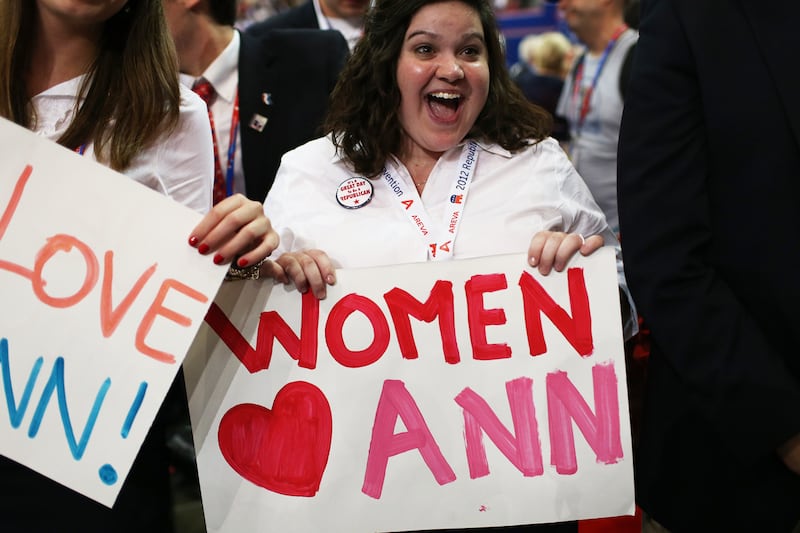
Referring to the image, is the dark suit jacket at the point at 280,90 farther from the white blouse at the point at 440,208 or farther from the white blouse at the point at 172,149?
the white blouse at the point at 172,149

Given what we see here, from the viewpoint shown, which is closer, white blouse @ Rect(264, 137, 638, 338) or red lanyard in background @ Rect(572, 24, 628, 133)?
white blouse @ Rect(264, 137, 638, 338)

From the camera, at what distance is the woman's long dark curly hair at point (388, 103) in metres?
1.89

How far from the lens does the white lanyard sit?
173cm

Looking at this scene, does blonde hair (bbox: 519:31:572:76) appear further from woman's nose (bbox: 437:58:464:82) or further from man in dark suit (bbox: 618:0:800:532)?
man in dark suit (bbox: 618:0:800:532)

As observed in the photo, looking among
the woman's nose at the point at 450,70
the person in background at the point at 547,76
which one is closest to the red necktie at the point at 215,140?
the woman's nose at the point at 450,70

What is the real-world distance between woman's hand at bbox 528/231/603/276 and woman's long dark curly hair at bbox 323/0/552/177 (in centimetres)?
38

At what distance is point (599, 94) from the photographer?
13.1 ft

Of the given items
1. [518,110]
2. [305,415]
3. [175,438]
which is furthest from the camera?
[175,438]

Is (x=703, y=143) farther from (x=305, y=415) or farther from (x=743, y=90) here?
(x=305, y=415)

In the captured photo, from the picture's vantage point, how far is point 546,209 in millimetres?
1768

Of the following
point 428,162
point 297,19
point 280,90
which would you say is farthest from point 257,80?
point 428,162

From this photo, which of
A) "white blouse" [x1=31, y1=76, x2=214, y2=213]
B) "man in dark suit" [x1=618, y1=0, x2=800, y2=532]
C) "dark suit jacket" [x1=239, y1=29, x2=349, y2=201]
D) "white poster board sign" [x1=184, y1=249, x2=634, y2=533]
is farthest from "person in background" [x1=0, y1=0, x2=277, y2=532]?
"dark suit jacket" [x1=239, y1=29, x2=349, y2=201]

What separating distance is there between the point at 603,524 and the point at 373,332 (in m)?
0.62

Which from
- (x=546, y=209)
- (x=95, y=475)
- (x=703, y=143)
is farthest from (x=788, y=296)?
(x=95, y=475)
